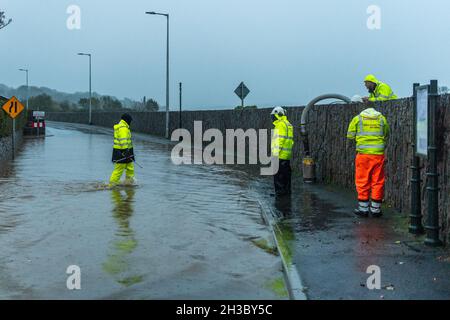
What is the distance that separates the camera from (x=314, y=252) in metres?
7.60

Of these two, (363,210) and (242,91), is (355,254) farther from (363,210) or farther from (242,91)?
(242,91)

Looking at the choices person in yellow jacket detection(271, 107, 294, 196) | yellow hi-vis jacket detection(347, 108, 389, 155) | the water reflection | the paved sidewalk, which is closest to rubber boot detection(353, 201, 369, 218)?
the paved sidewalk

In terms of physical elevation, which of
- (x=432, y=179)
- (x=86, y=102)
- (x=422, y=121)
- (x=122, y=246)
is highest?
(x=86, y=102)

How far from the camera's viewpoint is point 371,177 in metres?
9.84

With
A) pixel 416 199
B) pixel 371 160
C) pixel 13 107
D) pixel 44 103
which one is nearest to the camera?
pixel 416 199

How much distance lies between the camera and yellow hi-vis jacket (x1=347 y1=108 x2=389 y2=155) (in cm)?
974

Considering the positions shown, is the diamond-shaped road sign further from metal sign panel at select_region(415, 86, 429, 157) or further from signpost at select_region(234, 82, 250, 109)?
metal sign panel at select_region(415, 86, 429, 157)

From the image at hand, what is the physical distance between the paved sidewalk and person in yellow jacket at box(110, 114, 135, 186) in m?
4.46

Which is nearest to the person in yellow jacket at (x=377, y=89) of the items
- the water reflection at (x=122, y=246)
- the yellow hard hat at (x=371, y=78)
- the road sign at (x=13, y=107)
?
the yellow hard hat at (x=371, y=78)

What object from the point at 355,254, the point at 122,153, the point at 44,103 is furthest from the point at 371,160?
the point at 44,103

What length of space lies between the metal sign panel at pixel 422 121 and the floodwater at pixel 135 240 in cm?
239

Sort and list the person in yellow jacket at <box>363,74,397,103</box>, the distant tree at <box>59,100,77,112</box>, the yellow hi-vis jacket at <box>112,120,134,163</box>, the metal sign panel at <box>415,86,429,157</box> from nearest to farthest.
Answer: the metal sign panel at <box>415,86,429,157</box> → the person in yellow jacket at <box>363,74,397,103</box> → the yellow hi-vis jacket at <box>112,120,134,163</box> → the distant tree at <box>59,100,77,112</box>

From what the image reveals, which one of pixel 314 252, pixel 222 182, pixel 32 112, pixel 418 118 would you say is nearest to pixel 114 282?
pixel 314 252

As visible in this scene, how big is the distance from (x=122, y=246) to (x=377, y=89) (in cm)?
617
